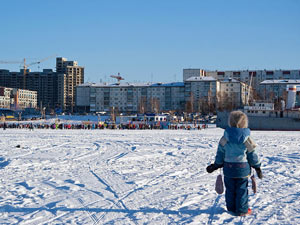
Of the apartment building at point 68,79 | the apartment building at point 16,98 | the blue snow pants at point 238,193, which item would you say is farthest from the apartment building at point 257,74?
the blue snow pants at point 238,193

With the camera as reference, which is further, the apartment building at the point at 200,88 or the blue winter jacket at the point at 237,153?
the apartment building at the point at 200,88

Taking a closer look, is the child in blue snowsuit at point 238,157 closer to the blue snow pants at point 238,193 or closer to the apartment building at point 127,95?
the blue snow pants at point 238,193

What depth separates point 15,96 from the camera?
125438 millimetres

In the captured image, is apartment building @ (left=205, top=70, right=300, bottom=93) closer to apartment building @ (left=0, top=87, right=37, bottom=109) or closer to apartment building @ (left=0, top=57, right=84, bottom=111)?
apartment building @ (left=0, top=57, right=84, bottom=111)

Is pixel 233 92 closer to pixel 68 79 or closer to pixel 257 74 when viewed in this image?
pixel 257 74

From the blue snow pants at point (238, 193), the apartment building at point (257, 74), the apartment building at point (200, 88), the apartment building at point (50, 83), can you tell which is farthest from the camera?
the apartment building at point (50, 83)

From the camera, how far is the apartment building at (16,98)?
12606 cm

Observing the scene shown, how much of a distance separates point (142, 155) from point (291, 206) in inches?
316

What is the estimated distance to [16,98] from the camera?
124 meters

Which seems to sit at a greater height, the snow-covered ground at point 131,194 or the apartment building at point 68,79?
the apartment building at point 68,79

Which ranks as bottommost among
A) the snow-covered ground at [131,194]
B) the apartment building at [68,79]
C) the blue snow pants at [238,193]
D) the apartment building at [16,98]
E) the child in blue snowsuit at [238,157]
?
the snow-covered ground at [131,194]

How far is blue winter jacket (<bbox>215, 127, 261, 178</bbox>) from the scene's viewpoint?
5082 mm

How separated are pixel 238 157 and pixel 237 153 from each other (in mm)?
57

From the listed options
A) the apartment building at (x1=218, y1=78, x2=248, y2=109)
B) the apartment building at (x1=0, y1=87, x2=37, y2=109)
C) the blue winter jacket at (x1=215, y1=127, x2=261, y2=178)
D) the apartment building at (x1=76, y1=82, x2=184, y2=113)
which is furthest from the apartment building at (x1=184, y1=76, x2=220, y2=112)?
the blue winter jacket at (x1=215, y1=127, x2=261, y2=178)
